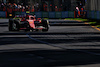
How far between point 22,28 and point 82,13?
124 feet

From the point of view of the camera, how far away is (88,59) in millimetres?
9617

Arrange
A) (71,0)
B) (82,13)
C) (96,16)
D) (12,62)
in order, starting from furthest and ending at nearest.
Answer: (71,0)
(82,13)
(96,16)
(12,62)

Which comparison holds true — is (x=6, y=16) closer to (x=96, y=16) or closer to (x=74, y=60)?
(x=96, y=16)

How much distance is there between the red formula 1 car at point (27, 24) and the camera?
20766 mm

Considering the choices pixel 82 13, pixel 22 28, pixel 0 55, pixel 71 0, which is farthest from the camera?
pixel 71 0

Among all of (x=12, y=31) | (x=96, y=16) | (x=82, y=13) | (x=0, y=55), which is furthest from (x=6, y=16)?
(x=0, y=55)

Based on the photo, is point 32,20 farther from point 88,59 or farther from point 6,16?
point 6,16

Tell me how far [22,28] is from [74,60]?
11679 millimetres

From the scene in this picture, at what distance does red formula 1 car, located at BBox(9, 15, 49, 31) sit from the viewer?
20.8 metres

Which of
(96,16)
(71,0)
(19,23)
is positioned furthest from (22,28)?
(71,0)

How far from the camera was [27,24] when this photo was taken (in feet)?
68.0

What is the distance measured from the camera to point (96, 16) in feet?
141

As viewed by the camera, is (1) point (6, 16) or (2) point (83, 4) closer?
(1) point (6, 16)

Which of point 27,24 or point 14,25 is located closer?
point 27,24
